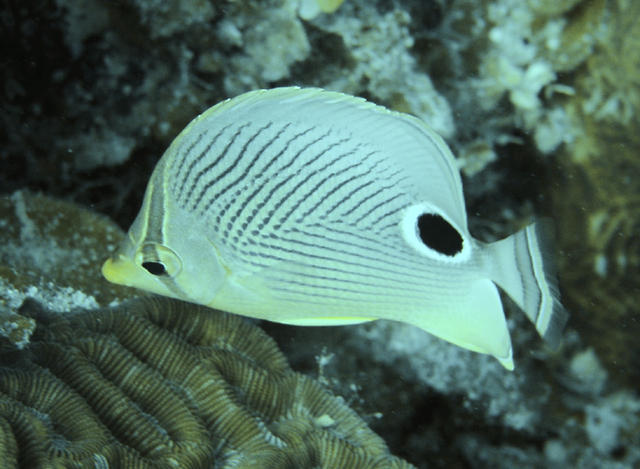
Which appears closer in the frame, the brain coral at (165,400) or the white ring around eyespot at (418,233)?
the white ring around eyespot at (418,233)

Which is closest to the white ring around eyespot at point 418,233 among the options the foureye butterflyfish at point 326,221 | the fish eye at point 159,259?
the foureye butterflyfish at point 326,221

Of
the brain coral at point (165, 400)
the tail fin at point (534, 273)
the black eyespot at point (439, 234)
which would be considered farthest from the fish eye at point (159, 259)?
the tail fin at point (534, 273)

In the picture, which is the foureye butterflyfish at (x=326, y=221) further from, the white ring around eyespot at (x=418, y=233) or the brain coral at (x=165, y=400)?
the brain coral at (x=165, y=400)

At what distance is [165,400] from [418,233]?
106cm

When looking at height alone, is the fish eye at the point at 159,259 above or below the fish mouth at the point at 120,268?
above

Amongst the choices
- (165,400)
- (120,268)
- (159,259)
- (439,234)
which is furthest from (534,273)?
(165,400)

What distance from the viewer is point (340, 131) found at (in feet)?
4.54

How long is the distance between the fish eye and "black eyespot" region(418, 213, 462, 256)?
2.17ft

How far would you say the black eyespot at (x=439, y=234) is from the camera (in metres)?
1.41

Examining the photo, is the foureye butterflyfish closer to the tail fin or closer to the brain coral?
the tail fin

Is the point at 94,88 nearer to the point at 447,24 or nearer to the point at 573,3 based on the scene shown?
the point at 447,24

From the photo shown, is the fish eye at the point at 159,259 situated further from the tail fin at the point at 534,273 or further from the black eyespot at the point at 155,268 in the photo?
the tail fin at the point at 534,273

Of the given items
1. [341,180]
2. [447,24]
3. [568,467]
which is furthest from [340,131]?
[568,467]

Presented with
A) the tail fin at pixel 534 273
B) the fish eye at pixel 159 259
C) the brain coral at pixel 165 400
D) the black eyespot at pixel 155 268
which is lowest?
the brain coral at pixel 165 400
